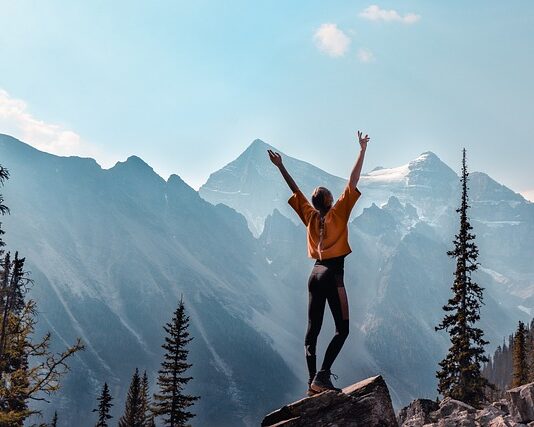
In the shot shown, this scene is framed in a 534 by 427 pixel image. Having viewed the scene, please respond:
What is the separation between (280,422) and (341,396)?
3.48 ft

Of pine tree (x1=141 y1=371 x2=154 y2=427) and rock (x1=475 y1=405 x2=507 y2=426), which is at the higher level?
pine tree (x1=141 y1=371 x2=154 y2=427)

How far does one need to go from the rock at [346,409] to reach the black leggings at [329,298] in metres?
0.57

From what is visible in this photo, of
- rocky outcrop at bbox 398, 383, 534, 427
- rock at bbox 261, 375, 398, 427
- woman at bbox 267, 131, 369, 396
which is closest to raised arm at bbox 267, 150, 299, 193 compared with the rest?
woman at bbox 267, 131, 369, 396

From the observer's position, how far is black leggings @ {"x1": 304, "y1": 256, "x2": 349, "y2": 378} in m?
9.75

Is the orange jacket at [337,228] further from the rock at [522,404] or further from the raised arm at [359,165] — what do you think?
the rock at [522,404]

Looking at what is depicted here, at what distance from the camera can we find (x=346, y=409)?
9211 millimetres

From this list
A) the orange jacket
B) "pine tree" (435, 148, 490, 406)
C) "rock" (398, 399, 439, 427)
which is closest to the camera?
the orange jacket

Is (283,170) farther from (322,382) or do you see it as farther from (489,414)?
(489,414)

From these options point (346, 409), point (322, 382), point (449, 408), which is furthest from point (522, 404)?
point (346, 409)

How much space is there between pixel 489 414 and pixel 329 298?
10571 mm

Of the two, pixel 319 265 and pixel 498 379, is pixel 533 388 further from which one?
pixel 498 379

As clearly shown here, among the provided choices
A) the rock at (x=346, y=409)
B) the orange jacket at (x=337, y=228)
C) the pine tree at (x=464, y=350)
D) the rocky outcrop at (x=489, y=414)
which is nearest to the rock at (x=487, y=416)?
the rocky outcrop at (x=489, y=414)

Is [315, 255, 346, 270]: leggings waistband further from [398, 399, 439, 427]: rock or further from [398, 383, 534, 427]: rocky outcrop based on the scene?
[398, 399, 439, 427]: rock

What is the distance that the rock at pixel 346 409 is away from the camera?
9.12 metres
